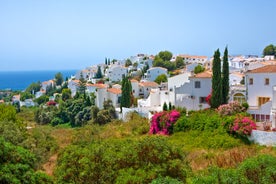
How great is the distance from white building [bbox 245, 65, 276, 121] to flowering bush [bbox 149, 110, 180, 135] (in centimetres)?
612

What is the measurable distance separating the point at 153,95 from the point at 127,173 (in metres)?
33.0

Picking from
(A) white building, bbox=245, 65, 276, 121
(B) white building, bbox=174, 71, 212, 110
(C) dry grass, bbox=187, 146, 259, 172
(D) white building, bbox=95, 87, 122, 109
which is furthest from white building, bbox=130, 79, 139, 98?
(C) dry grass, bbox=187, 146, 259, 172

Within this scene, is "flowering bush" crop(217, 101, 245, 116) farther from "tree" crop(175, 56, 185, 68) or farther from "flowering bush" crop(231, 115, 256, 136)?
"tree" crop(175, 56, 185, 68)

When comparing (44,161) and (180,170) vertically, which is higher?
(180,170)

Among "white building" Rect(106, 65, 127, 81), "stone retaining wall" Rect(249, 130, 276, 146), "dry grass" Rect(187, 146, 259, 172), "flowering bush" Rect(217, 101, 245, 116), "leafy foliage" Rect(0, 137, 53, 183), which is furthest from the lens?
"white building" Rect(106, 65, 127, 81)

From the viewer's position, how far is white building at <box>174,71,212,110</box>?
122 ft

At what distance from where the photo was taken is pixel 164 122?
30766 mm

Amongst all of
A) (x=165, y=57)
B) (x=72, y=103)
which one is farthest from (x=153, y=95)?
(x=165, y=57)

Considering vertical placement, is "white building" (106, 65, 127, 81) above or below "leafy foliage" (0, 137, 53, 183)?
above

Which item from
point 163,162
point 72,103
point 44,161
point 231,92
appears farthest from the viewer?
point 72,103

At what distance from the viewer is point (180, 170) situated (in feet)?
44.0

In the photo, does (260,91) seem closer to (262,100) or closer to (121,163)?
(262,100)

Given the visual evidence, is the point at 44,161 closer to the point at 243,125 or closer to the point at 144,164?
the point at 144,164

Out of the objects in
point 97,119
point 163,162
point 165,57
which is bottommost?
point 97,119
